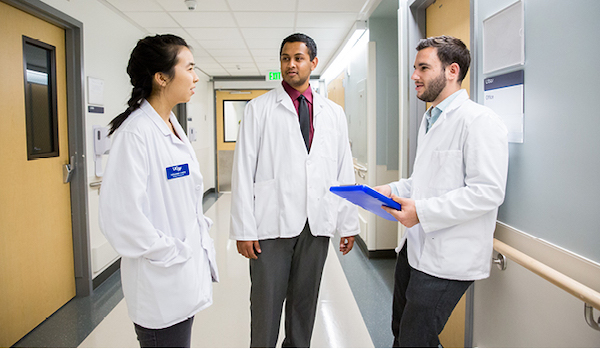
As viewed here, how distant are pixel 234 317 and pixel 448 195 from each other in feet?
6.32

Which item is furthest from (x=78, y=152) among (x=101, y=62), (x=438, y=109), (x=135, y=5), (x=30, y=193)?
(x=438, y=109)

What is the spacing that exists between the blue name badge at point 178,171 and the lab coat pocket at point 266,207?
2.00 ft

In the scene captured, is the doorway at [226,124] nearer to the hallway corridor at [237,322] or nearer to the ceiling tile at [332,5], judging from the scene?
the ceiling tile at [332,5]

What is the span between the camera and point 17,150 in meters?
2.47

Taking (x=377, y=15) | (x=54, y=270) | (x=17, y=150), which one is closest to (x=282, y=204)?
(x=17, y=150)

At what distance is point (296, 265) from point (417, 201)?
0.76 metres

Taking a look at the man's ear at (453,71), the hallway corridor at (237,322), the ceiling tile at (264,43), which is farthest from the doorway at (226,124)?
the man's ear at (453,71)

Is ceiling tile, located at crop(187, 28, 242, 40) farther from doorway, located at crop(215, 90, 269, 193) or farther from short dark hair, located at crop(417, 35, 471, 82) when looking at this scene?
doorway, located at crop(215, 90, 269, 193)

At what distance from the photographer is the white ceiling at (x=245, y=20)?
11.9 ft

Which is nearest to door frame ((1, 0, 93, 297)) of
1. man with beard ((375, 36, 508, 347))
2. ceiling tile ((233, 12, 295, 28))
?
ceiling tile ((233, 12, 295, 28))

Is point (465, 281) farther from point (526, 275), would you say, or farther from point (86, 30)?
point (86, 30)

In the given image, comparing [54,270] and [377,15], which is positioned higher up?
[377,15]

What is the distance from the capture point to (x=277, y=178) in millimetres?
1865

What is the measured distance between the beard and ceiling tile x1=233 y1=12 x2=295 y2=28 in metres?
2.78
